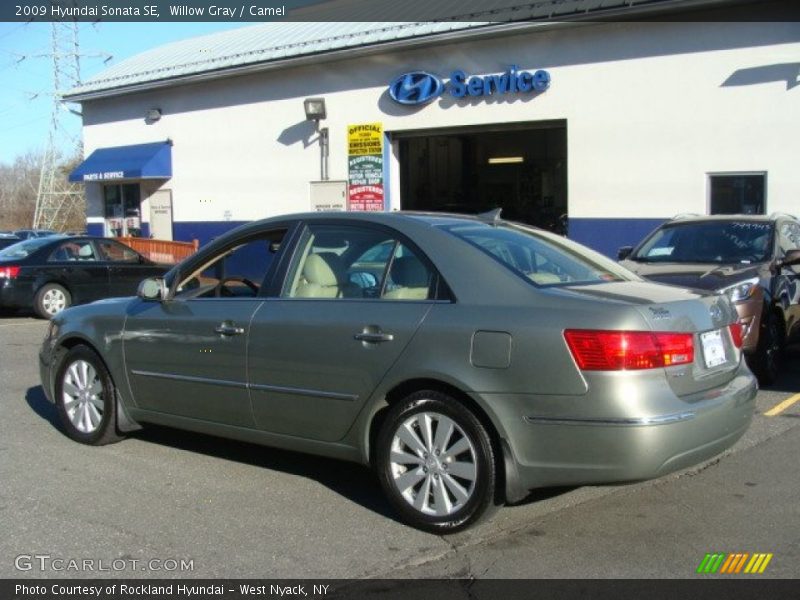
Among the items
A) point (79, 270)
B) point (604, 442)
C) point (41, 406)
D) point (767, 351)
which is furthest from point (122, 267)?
point (604, 442)

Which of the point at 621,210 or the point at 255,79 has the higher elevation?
the point at 255,79

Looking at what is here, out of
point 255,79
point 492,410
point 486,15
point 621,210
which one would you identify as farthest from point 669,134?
point 492,410

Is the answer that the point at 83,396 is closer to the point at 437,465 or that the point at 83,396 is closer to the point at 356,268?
the point at 356,268

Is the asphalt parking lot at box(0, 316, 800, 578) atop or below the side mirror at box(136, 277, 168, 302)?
below

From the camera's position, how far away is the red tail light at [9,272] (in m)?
14.1

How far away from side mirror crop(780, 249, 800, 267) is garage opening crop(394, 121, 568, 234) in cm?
1132

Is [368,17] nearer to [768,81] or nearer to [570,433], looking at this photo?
[768,81]

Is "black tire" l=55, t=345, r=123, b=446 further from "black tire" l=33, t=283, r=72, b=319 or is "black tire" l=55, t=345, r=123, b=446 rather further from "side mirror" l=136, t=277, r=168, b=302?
"black tire" l=33, t=283, r=72, b=319

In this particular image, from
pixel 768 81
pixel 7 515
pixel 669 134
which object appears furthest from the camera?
pixel 669 134

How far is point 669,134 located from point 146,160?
13.8m

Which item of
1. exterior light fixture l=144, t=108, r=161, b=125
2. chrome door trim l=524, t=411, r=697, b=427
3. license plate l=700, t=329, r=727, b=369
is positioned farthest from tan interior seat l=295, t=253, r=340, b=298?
exterior light fixture l=144, t=108, r=161, b=125

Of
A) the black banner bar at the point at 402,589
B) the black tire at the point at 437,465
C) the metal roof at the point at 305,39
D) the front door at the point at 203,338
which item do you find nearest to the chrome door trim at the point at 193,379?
the front door at the point at 203,338

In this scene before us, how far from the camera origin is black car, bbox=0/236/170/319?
14180 millimetres

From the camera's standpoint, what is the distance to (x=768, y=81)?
13461 millimetres
